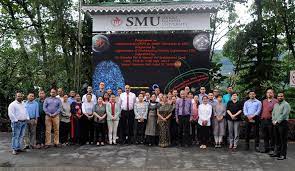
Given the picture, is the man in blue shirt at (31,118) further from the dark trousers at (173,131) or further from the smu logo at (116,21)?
Answer: the smu logo at (116,21)

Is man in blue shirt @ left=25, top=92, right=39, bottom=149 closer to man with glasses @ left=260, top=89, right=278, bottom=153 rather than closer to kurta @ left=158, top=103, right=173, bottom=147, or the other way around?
kurta @ left=158, top=103, right=173, bottom=147

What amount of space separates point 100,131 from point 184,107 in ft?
9.02

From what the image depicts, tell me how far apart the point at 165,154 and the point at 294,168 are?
3395 millimetres

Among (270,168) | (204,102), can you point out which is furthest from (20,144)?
(270,168)

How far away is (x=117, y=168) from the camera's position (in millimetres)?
10211

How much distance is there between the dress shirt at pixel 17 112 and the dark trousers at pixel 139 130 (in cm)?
327

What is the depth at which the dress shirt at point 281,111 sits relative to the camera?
36.2ft

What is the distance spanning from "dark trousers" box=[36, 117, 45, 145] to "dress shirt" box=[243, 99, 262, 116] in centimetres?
609

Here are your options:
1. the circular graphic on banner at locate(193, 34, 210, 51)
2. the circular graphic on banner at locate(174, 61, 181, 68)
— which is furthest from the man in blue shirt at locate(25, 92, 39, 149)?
the circular graphic on banner at locate(193, 34, 210, 51)

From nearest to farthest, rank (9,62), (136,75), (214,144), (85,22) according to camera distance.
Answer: (214,144) → (136,75) → (9,62) → (85,22)

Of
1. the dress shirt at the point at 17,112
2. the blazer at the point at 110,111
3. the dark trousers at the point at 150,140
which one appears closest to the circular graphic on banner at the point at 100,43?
the blazer at the point at 110,111

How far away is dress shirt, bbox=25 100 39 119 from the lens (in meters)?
12.1

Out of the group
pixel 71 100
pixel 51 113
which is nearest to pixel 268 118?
pixel 71 100

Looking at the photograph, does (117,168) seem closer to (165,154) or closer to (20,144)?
(165,154)
